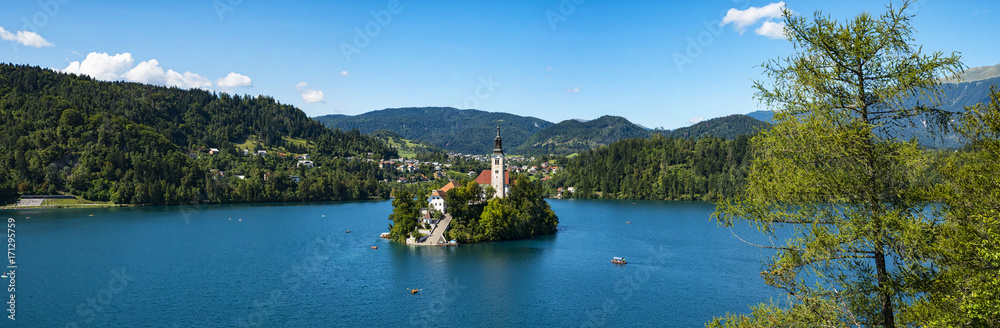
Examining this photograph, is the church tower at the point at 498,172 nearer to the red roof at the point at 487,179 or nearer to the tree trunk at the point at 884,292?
the red roof at the point at 487,179

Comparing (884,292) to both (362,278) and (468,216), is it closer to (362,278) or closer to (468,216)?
(362,278)

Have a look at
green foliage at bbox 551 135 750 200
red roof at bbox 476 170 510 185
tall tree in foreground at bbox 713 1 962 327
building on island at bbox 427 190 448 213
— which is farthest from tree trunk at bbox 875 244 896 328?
green foliage at bbox 551 135 750 200

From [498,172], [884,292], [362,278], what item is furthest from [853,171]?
[498,172]

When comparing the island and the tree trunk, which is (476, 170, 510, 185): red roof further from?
the tree trunk

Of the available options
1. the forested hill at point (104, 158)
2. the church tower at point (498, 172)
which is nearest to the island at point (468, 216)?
the church tower at point (498, 172)

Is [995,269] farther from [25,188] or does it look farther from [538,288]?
[25,188]
